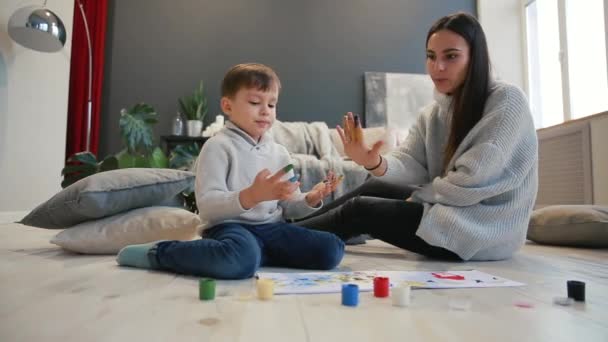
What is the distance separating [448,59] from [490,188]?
1.33 feet

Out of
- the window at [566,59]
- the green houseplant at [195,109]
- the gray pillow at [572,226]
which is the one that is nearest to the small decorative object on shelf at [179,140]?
the green houseplant at [195,109]

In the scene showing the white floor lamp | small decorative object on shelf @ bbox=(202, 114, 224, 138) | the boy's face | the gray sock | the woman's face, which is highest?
the white floor lamp

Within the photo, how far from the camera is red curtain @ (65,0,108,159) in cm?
371

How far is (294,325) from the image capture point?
0.65 meters

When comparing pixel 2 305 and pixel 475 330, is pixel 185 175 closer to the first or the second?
pixel 2 305

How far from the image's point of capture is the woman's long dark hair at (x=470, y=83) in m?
1.35

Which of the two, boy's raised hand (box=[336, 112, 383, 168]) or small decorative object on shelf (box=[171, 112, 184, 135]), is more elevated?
small decorative object on shelf (box=[171, 112, 184, 135])

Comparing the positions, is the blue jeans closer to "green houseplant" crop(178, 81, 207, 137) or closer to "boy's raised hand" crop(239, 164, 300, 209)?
"boy's raised hand" crop(239, 164, 300, 209)

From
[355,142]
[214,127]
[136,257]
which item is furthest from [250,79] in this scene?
[214,127]

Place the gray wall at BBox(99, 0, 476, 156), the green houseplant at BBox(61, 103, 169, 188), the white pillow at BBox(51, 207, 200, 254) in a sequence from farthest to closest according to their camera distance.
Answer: the gray wall at BBox(99, 0, 476, 156)
the green houseplant at BBox(61, 103, 169, 188)
the white pillow at BBox(51, 207, 200, 254)

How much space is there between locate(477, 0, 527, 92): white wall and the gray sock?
407cm

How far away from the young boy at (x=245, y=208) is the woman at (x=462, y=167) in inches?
9.7

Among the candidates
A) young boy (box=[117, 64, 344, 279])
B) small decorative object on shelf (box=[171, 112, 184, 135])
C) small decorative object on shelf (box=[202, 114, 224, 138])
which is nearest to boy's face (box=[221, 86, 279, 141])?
young boy (box=[117, 64, 344, 279])

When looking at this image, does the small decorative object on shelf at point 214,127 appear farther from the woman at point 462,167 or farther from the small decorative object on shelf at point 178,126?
the woman at point 462,167
